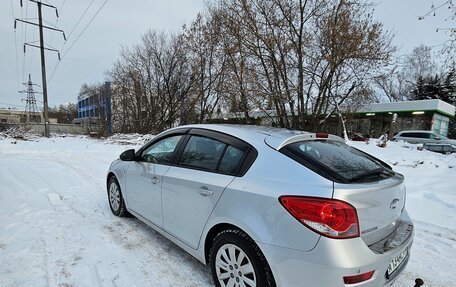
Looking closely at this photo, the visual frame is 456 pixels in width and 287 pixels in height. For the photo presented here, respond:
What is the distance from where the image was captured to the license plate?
201 cm

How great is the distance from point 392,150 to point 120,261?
36.6 feet

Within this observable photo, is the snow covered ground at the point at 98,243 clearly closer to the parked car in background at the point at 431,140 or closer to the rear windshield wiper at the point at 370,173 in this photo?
the rear windshield wiper at the point at 370,173

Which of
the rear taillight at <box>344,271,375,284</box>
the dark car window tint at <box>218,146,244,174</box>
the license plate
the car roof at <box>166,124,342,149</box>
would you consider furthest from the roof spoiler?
the license plate

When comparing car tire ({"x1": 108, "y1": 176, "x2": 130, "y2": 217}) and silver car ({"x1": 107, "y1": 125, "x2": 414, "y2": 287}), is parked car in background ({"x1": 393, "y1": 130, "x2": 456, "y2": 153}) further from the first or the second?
car tire ({"x1": 108, "y1": 176, "x2": 130, "y2": 217})

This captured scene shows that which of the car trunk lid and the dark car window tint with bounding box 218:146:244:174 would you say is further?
the dark car window tint with bounding box 218:146:244:174

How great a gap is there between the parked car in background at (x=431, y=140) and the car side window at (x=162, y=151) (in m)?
17.1

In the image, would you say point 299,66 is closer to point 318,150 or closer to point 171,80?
point 318,150

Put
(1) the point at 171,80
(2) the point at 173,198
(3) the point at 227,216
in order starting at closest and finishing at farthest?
(3) the point at 227,216 → (2) the point at 173,198 → (1) the point at 171,80

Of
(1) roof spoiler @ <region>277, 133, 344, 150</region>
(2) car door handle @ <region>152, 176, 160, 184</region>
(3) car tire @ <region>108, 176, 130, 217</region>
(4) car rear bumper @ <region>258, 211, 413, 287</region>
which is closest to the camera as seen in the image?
(4) car rear bumper @ <region>258, 211, 413, 287</region>

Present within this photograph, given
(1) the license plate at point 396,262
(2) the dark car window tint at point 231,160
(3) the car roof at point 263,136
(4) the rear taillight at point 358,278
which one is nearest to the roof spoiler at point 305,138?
(3) the car roof at point 263,136

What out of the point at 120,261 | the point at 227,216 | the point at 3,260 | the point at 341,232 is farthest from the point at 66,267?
the point at 341,232

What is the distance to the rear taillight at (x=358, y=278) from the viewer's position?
1763 mm

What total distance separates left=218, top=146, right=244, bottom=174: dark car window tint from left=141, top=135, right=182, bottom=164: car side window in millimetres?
927

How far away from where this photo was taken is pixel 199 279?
2715 millimetres
